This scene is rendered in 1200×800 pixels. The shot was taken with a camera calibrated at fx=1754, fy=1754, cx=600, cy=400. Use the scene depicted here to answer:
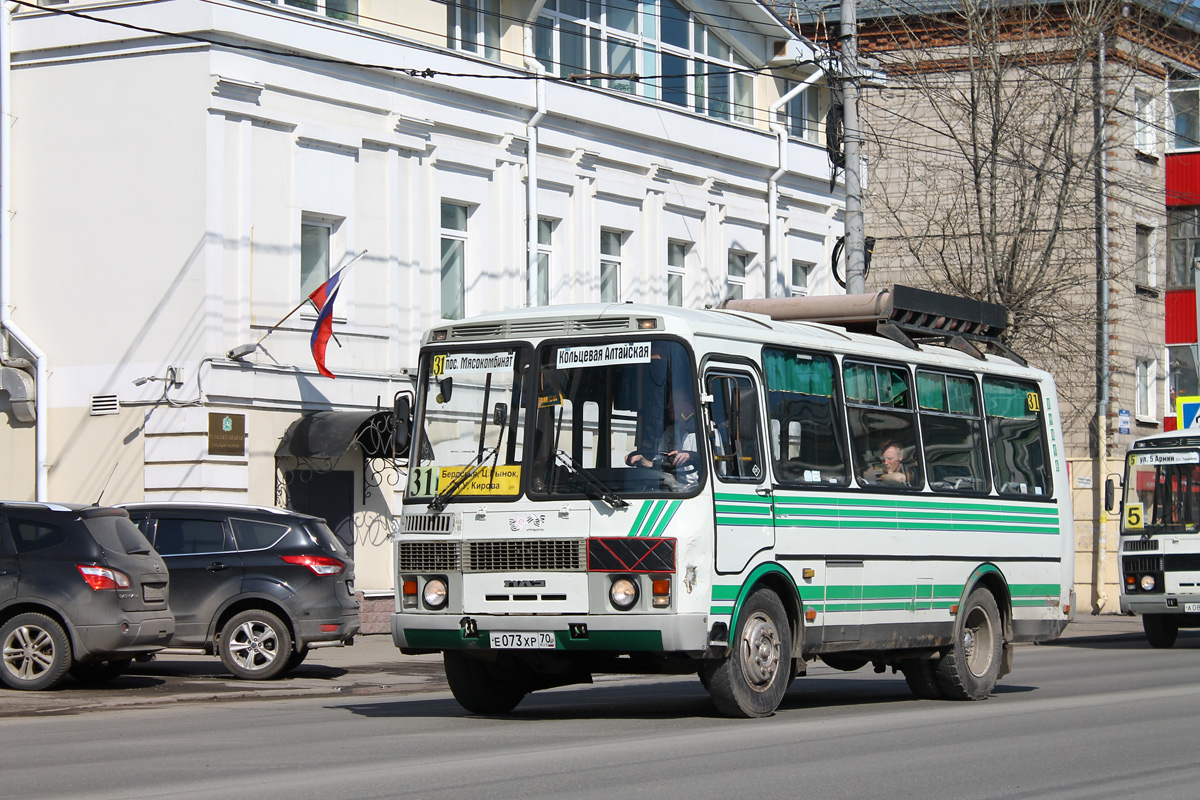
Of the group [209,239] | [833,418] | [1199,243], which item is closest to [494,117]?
[209,239]

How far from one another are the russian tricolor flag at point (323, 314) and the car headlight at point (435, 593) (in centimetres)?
1103

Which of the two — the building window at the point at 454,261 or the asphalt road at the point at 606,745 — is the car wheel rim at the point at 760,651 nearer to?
the asphalt road at the point at 606,745

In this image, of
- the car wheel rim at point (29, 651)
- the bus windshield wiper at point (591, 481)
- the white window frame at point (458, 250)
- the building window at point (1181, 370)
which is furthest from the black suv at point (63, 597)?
the building window at point (1181, 370)

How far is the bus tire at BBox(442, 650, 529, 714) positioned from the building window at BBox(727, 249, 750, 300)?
2041 centimetres

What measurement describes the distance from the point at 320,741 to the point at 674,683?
6.74m

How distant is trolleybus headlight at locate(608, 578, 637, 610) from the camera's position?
11.9 m

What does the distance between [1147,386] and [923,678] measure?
1117 inches

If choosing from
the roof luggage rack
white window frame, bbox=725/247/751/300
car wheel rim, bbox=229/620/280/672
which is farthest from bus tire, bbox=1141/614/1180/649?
car wheel rim, bbox=229/620/280/672

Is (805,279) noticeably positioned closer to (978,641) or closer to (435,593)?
(978,641)

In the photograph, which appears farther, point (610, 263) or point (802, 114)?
point (802, 114)

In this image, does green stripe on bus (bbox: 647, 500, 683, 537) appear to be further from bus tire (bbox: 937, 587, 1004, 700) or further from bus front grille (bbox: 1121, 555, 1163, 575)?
bus front grille (bbox: 1121, 555, 1163, 575)

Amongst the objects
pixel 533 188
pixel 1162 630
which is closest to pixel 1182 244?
pixel 1162 630

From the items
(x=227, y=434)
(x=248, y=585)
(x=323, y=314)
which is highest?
(x=323, y=314)

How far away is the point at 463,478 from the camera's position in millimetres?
12562
